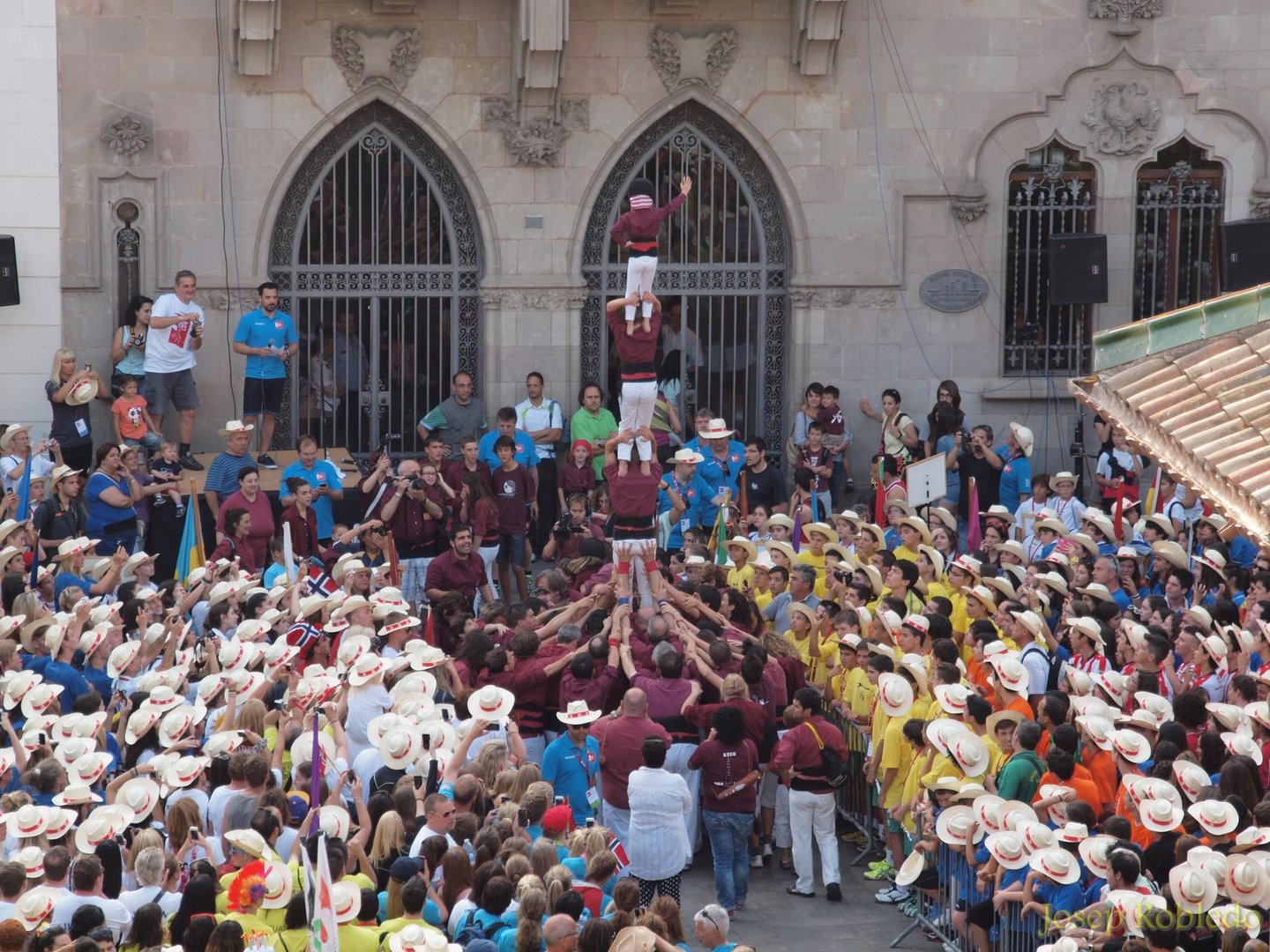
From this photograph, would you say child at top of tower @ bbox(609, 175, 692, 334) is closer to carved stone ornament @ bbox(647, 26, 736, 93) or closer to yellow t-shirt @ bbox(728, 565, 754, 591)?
yellow t-shirt @ bbox(728, 565, 754, 591)

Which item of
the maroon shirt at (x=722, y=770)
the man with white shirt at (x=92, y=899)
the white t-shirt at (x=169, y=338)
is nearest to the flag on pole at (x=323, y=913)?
the man with white shirt at (x=92, y=899)

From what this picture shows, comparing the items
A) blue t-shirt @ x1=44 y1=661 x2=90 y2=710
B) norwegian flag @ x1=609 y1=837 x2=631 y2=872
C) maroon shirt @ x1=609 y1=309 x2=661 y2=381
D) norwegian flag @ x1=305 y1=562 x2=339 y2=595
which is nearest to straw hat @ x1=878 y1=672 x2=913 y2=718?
norwegian flag @ x1=609 y1=837 x2=631 y2=872

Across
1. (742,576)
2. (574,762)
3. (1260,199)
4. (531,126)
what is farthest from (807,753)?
(1260,199)

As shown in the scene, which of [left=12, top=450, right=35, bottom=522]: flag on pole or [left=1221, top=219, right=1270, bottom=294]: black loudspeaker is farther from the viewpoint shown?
[left=1221, top=219, right=1270, bottom=294]: black loudspeaker

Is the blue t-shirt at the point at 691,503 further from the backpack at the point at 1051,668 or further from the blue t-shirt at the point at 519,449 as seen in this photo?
the backpack at the point at 1051,668

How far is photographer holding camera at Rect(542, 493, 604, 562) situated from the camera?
19719 mm

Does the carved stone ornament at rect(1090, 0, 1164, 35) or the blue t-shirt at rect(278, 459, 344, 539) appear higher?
the carved stone ornament at rect(1090, 0, 1164, 35)

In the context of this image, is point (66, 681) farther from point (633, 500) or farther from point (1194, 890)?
point (1194, 890)

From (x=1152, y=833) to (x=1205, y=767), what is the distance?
87 cm

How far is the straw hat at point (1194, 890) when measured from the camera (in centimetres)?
1023

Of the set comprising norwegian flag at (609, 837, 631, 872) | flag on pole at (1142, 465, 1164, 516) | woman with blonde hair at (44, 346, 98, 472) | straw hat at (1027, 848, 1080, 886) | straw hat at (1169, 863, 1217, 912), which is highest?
woman with blonde hair at (44, 346, 98, 472)

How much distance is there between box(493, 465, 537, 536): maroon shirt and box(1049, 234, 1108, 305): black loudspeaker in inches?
267

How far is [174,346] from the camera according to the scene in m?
21.3

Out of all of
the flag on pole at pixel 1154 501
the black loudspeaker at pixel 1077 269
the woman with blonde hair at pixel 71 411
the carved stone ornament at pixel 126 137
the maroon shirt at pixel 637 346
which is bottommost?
the flag on pole at pixel 1154 501
